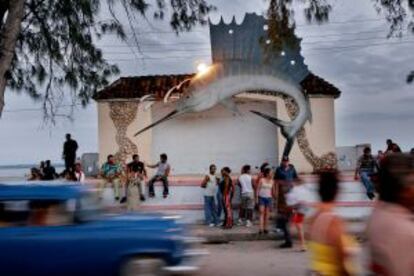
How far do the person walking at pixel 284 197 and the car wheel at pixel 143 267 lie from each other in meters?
6.08

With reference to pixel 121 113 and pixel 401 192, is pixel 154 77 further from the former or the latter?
pixel 401 192

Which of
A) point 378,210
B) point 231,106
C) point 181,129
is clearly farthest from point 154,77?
point 378,210

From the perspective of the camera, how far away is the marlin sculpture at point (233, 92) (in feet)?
79.0

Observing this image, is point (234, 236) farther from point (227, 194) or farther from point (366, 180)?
point (366, 180)

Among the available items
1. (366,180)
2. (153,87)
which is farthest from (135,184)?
(153,87)

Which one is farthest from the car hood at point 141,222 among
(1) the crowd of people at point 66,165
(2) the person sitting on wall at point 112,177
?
(1) the crowd of people at point 66,165

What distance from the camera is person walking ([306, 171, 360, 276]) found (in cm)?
495

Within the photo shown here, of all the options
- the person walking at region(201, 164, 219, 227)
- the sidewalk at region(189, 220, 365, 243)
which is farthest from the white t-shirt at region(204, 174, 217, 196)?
the sidewalk at region(189, 220, 365, 243)

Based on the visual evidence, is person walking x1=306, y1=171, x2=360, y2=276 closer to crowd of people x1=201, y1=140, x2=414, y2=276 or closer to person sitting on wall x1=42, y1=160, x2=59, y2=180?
crowd of people x1=201, y1=140, x2=414, y2=276

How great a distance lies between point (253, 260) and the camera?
13648 millimetres

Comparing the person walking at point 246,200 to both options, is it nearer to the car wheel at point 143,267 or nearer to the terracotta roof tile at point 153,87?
the terracotta roof tile at point 153,87

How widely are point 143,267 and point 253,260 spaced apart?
4.57 metres

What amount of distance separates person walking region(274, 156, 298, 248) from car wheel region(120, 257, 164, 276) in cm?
608

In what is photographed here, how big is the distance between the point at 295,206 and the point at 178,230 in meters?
Answer: 5.74
